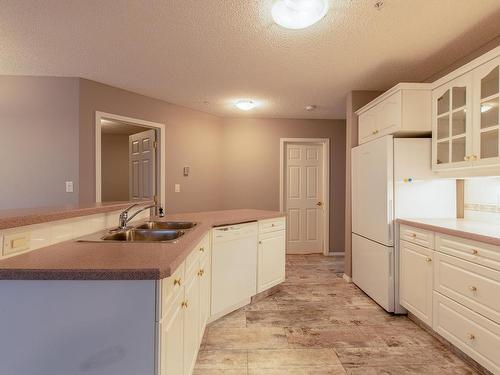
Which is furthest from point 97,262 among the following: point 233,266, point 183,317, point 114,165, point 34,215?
point 114,165

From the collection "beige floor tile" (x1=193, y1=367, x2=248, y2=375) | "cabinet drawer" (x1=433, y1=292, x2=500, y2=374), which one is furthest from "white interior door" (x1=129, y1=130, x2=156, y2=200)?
"cabinet drawer" (x1=433, y1=292, x2=500, y2=374)

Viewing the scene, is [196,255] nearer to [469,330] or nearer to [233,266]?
[233,266]

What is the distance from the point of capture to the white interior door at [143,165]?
156 inches

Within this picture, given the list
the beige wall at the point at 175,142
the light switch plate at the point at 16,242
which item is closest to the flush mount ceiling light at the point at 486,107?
the light switch plate at the point at 16,242

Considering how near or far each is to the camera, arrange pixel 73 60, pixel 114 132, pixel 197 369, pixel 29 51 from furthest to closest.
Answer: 1. pixel 114 132
2. pixel 73 60
3. pixel 29 51
4. pixel 197 369

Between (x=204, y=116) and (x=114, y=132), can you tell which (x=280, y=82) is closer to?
(x=204, y=116)

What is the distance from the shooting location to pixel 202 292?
1976 mm

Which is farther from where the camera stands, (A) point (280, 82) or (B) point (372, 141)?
(A) point (280, 82)

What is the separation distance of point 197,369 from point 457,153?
247cm

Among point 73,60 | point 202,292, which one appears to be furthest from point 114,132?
point 202,292

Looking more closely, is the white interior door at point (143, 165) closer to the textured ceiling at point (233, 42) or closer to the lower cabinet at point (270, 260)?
the textured ceiling at point (233, 42)

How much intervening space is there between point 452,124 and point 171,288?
8.03 ft

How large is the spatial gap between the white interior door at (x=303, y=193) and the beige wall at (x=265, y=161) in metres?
0.22

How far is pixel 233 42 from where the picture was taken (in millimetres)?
2355
